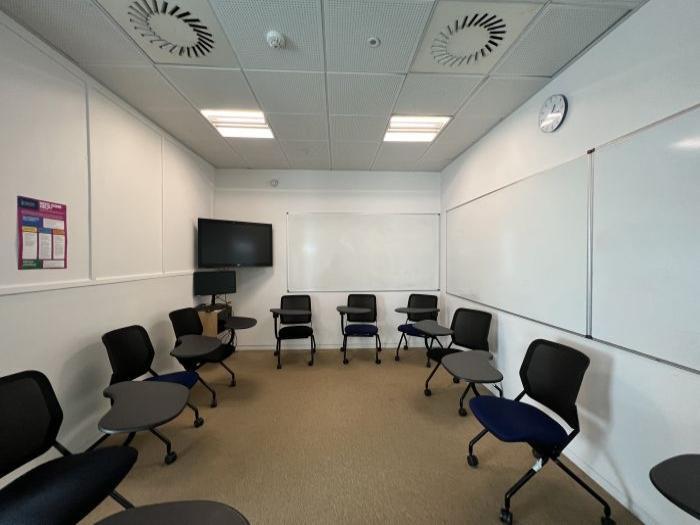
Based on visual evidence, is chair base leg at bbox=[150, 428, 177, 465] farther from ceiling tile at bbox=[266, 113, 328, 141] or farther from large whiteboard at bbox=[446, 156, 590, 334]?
large whiteboard at bbox=[446, 156, 590, 334]

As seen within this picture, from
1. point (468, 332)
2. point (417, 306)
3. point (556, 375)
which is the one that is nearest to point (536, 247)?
point (556, 375)

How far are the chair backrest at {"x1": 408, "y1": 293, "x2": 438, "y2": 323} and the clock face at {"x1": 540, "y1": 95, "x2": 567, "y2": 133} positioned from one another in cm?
256

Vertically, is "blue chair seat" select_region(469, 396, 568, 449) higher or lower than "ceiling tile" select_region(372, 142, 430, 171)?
lower

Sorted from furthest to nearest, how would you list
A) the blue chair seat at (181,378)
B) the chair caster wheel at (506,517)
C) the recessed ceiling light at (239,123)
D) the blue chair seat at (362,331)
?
the blue chair seat at (362,331), the recessed ceiling light at (239,123), the blue chair seat at (181,378), the chair caster wheel at (506,517)

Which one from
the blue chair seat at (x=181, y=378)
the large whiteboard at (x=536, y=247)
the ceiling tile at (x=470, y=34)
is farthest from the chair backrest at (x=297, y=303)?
the ceiling tile at (x=470, y=34)

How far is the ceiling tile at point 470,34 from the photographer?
1.56 metres

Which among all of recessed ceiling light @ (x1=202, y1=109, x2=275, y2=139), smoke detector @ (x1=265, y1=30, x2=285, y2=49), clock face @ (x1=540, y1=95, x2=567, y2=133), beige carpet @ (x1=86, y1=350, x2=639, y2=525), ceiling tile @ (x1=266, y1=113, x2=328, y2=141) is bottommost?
beige carpet @ (x1=86, y1=350, x2=639, y2=525)

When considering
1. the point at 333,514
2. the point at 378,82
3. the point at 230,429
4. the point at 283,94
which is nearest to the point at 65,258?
the point at 230,429

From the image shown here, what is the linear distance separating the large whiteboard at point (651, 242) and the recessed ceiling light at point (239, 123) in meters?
2.97

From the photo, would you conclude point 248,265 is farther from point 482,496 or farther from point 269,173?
point 482,496

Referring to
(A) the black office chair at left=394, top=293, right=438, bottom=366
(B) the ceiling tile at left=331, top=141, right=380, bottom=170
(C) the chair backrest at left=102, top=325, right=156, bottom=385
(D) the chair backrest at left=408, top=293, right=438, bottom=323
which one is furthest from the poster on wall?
(D) the chair backrest at left=408, top=293, right=438, bottom=323

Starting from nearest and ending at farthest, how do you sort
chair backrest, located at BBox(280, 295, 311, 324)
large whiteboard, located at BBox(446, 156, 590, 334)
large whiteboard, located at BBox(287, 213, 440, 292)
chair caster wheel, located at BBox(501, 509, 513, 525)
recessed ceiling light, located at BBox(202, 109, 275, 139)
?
1. chair caster wheel, located at BBox(501, 509, 513, 525)
2. large whiteboard, located at BBox(446, 156, 590, 334)
3. recessed ceiling light, located at BBox(202, 109, 275, 139)
4. chair backrest, located at BBox(280, 295, 311, 324)
5. large whiteboard, located at BBox(287, 213, 440, 292)

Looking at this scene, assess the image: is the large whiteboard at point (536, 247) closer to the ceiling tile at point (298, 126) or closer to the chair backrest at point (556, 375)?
the chair backrest at point (556, 375)

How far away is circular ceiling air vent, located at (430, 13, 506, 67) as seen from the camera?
5.41 ft
